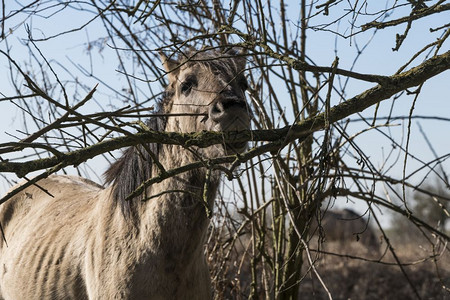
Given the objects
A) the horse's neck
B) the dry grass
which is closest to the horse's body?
the horse's neck

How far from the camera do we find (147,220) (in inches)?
153

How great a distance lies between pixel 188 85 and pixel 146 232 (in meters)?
0.99

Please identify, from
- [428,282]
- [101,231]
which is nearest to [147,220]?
[101,231]

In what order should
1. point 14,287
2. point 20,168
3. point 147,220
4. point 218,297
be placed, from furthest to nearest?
point 218,297 → point 14,287 → point 147,220 → point 20,168

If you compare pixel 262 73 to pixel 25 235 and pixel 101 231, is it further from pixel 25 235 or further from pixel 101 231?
pixel 25 235

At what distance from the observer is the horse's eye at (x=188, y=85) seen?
4.05 metres

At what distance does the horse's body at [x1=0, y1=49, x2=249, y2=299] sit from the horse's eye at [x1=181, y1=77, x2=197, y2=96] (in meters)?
0.02

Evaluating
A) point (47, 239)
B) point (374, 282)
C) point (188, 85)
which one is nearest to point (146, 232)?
point (188, 85)

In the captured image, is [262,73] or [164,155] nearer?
[164,155]

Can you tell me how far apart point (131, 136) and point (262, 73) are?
2.64m

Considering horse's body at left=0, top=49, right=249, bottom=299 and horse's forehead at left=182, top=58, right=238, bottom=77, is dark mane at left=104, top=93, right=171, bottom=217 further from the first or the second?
horse's forehead at left=182, top=58, right=238, bottom=77

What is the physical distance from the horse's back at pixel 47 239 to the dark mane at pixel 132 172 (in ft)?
1.30

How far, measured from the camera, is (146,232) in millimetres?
3832

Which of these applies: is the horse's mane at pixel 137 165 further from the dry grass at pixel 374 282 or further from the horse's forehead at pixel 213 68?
the dry grass at pixel 374 282
